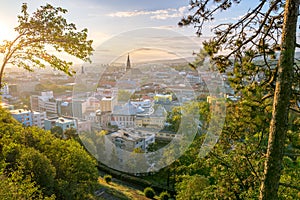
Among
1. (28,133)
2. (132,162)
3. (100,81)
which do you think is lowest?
(132,162)

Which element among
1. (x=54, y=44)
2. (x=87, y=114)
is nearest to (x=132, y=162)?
(x=87, y=114)

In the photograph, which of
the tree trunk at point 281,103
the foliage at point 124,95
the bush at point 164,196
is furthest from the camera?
the bush at point 164,196

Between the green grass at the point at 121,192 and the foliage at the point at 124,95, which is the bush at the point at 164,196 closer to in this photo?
the green grass at the point at 121,192

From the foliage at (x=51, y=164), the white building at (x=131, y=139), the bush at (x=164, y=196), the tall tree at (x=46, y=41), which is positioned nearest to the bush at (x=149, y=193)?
the bush at (x=164, y=196)

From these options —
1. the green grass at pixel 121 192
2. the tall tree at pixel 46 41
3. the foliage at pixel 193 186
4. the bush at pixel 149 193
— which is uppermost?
the tall tree at pixel 46 41

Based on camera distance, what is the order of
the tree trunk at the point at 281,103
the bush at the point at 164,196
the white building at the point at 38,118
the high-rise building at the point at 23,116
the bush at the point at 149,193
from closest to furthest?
the tree trunk at the point at 281,103
the bush at the point at 164,196
the bush at the point at 149,193
the high-rise building at the point at 23,116
the white building at the point at 38,118

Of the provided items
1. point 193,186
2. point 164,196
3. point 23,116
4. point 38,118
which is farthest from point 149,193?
point 38,118

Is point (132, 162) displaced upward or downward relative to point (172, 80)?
downward

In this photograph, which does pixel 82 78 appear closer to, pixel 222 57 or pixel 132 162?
pixel 132 162

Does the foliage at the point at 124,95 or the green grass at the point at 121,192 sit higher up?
the foliage at the point at 124,95
